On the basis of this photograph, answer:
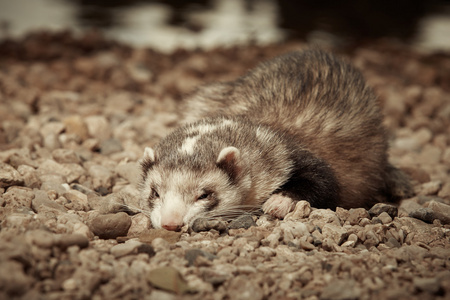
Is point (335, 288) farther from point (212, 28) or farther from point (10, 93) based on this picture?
point (212, 28)


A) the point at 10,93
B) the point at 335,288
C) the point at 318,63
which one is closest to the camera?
the point at 335,288

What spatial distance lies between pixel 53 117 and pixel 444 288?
535 cm

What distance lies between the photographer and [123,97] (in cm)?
797

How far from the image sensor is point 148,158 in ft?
14.2

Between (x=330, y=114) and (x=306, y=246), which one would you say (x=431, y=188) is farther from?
(x=306, y=246)

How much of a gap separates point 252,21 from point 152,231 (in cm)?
1102

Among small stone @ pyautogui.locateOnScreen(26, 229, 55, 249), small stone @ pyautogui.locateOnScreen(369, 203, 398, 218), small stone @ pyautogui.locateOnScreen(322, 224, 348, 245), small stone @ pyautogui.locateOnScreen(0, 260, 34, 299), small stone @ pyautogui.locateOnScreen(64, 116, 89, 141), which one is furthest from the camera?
small stone @ pyautogui.locateOnScreen(64, 116, 89, 141)

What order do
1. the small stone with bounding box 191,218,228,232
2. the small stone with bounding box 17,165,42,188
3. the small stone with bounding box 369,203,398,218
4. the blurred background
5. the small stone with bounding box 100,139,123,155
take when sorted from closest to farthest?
the small stone with bounding box 191,218,228,232
the small stone with bounding box 369,203,398,218
the small stone with bounding box 17,165,42,188
the small stone with bounding box 100,139,123,155
the blurred background

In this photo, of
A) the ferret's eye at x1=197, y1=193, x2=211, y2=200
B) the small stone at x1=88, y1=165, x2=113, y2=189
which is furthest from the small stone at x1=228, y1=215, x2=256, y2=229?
the small stone at x1=88, y1=165, x2=113, y2=189

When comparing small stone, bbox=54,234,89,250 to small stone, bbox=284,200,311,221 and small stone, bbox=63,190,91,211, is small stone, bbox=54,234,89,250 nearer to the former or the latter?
small stone, bbox=63,190,91,211

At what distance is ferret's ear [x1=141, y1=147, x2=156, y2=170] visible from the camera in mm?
4270

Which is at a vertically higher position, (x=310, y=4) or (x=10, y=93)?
(x=310, y=4)

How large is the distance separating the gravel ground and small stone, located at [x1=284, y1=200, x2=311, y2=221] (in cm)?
1

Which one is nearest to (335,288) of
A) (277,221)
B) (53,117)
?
(277,221)
